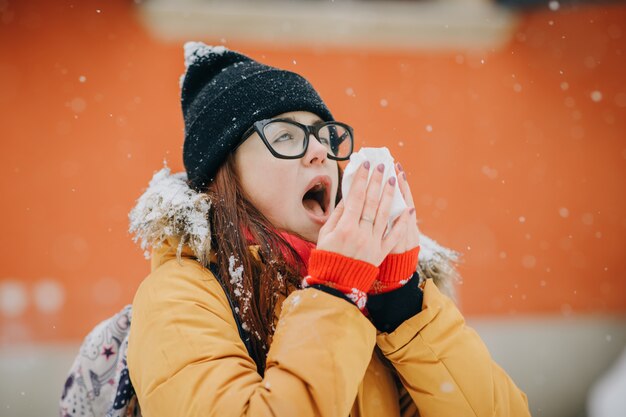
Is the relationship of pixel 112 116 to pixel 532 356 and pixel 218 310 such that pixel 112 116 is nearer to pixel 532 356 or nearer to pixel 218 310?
pixel 218 310

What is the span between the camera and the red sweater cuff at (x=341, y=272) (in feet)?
4.24

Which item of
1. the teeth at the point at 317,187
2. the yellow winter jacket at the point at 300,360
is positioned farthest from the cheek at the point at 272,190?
the yellow winter jacket at the point at 300,360

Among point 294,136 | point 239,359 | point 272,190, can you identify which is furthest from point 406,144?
point 239,359

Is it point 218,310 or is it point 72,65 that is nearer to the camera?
point 218,310

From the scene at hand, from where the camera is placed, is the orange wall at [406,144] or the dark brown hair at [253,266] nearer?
the dark brown hair at [253,266]

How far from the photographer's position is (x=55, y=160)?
4.93 meters

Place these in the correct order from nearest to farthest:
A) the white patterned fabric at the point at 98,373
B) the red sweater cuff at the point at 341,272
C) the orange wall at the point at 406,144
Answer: the red sweater cuff at the point at 341,272 < the white patterned fabric at the point at 98,373 < the orange wall at the point at 406,144

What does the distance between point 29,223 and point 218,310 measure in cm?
430

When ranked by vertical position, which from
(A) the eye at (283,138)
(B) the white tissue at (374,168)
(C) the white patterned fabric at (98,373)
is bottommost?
(C) the white patterned fabric at (98,373)

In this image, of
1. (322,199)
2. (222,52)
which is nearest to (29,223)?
(222,52)

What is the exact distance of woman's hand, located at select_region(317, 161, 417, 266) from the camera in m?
1.30

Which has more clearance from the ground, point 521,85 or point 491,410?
point 521,85

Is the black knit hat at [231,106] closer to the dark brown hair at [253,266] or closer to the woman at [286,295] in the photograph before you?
the woman at [286,295]

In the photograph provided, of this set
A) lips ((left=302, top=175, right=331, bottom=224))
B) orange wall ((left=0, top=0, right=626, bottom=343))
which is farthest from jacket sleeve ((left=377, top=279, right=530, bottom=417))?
orange wall ((left=0, top=0, right=626, bottom=343))
